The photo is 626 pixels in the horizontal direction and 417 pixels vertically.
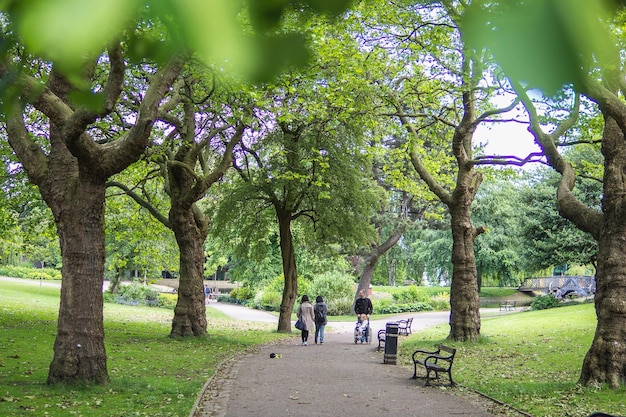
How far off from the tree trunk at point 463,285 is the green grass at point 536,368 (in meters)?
0.53

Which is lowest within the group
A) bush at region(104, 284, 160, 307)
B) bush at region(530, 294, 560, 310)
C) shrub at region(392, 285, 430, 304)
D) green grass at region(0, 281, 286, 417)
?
bush at region(104, 284, 160, 307)

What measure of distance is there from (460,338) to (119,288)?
38711 mm

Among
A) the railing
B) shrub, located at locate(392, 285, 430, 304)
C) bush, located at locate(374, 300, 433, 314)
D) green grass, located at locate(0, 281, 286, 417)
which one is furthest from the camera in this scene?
shrub, located at locate(392, 285, 430, 304)

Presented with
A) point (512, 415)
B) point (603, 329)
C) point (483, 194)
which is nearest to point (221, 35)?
point (512, 415)

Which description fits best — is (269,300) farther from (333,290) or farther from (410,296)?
(410,296)

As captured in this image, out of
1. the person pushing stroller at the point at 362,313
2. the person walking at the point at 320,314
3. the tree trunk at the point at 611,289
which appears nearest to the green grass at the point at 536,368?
the tree trunk at the point at 611,289

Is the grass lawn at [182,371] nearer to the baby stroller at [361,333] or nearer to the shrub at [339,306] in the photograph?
the baby stroller at [361,333]

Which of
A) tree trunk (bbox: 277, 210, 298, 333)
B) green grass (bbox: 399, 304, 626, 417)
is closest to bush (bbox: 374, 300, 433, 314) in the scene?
green grass (bbox: 399, 304, 626, 417)

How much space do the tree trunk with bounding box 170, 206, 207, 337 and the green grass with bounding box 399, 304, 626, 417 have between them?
6.82m

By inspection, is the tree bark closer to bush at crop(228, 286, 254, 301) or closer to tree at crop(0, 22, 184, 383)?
tree at crop(0, 22, 184, 383)

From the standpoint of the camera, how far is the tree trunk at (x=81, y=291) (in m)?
10.1

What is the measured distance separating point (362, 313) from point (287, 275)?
5599 millimetres

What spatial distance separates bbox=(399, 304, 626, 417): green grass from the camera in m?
9.95

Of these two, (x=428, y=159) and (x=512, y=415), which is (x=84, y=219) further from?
(x=428, y=159)
